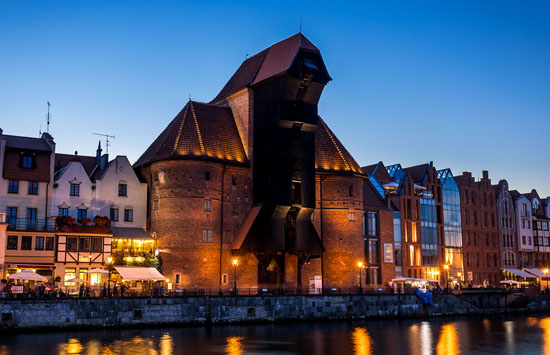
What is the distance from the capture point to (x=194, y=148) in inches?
2537

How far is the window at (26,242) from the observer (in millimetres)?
55594

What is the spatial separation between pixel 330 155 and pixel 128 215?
23.3m

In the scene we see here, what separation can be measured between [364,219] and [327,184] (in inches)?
467

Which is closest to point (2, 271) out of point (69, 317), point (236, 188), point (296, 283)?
point (69, 317)

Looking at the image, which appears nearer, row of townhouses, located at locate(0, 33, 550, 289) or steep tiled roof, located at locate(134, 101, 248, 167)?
row of townhouses, located at locate(0, 33, 550, 289)

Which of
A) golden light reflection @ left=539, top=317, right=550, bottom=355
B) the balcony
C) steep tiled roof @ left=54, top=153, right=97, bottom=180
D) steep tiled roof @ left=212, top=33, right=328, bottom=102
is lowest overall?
golden light reflection @ left=539, top=317, right=550, bottom=355

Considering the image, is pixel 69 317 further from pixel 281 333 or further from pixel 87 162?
pixel 87 162

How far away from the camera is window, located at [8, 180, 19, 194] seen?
192 feet

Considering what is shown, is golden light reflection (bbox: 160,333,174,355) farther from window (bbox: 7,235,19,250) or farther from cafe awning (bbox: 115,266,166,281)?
window (bbox: 7,235,19,250)

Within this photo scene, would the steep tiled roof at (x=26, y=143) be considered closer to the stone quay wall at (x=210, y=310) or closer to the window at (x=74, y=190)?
the window at (x=74, y=190)

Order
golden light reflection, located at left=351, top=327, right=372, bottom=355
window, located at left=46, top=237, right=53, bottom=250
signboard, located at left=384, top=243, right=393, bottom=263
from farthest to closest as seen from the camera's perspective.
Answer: signboard, located at left=384, top=243, right=393, bottom=263 < window, located at left=46, top=237, right=53, bottom=250 < golden light reflection, located at left=351, top=327, right=372, bottom=355

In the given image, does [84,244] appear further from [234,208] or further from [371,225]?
[371,225]

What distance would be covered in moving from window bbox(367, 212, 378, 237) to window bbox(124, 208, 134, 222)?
30746mm

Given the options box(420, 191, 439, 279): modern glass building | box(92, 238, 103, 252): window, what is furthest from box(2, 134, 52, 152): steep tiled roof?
box(420, 191, 439, 279): modern glass building
